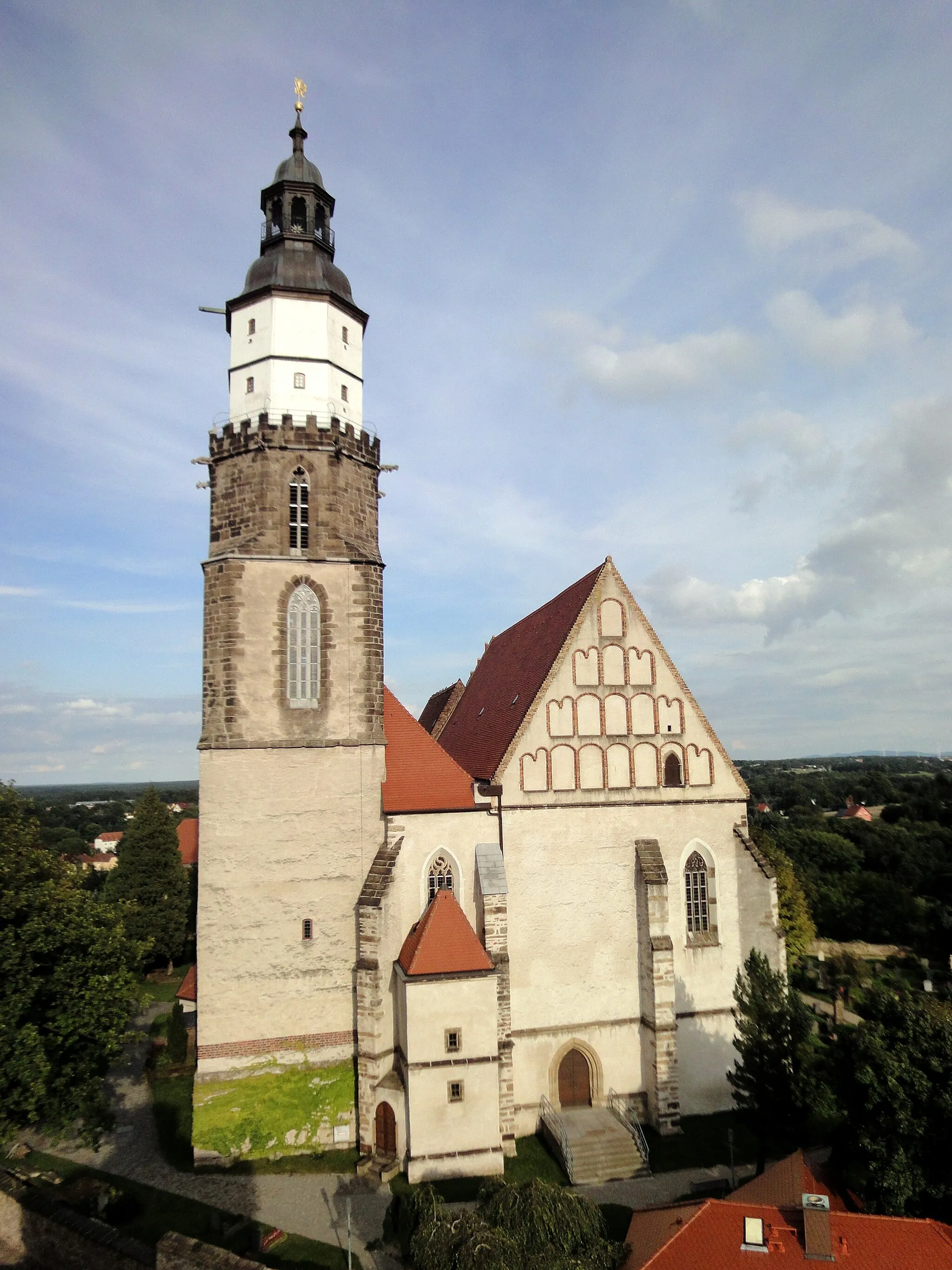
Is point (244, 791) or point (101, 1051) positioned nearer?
point (101, 1051)

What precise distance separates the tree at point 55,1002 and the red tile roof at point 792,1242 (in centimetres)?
1210

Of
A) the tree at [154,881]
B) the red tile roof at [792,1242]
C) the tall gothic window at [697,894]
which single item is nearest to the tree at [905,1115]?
the red tile roof at [792,1242]

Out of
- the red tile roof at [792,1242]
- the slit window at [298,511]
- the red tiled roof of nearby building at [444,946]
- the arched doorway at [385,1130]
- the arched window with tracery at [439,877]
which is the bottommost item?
the arched doorway at [385,1130]

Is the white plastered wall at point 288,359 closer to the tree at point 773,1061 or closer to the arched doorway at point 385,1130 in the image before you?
the arched doorway at point 385,1130

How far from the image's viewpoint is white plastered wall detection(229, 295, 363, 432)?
19.7m

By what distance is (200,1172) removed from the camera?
17.3m

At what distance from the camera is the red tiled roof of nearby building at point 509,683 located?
2133 centimetres

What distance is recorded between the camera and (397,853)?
19.1 meters

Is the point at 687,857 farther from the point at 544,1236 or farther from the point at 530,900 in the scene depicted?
the point at 544,1236

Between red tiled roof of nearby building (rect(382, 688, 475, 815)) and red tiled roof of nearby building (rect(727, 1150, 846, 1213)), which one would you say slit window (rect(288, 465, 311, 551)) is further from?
red tiled roof of nearby building (rect(727, 1150, 846, 1213))

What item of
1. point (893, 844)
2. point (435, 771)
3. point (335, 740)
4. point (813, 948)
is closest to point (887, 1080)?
point (435, 771)

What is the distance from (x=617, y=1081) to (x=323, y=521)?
17452 millimetres

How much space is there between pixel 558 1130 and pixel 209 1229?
27.1ft

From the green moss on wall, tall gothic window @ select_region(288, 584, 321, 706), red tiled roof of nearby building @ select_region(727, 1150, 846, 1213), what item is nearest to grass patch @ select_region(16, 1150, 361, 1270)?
the green moss on wall
